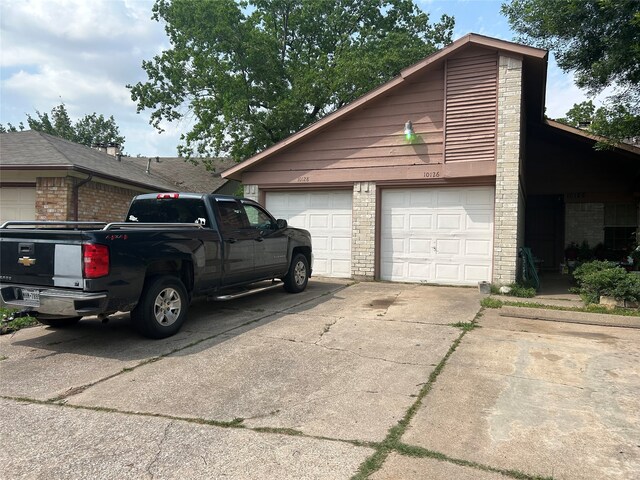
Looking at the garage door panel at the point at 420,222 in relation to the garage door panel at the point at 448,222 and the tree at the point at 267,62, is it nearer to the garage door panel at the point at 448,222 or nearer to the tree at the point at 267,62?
the garage door panel at the point at 448,222

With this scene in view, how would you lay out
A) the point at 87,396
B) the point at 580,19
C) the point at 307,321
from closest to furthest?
the point at 87,396 < the point at 307,321 < the point at 580,19

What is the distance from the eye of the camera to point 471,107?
33.3ft

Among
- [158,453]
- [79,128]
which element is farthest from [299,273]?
[79,128]

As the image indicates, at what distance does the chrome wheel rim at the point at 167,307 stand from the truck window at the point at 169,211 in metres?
1.32

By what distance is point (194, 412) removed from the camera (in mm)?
3781

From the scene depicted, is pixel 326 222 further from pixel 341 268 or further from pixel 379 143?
pixel 379 143

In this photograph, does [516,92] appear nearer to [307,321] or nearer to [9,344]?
[307,321]

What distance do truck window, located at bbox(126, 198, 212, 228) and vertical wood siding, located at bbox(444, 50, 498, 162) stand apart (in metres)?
5.95

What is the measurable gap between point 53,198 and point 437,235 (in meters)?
10.3

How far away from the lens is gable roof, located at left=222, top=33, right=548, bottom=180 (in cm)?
949

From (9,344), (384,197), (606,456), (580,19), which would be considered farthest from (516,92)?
(9,344)

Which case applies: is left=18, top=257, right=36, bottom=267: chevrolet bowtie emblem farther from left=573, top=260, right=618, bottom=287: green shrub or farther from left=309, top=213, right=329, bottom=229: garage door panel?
left=573, top=260, right=618, bottom=287: green shrub

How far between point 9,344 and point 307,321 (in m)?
4.00

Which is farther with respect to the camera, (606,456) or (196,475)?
(606,456)
